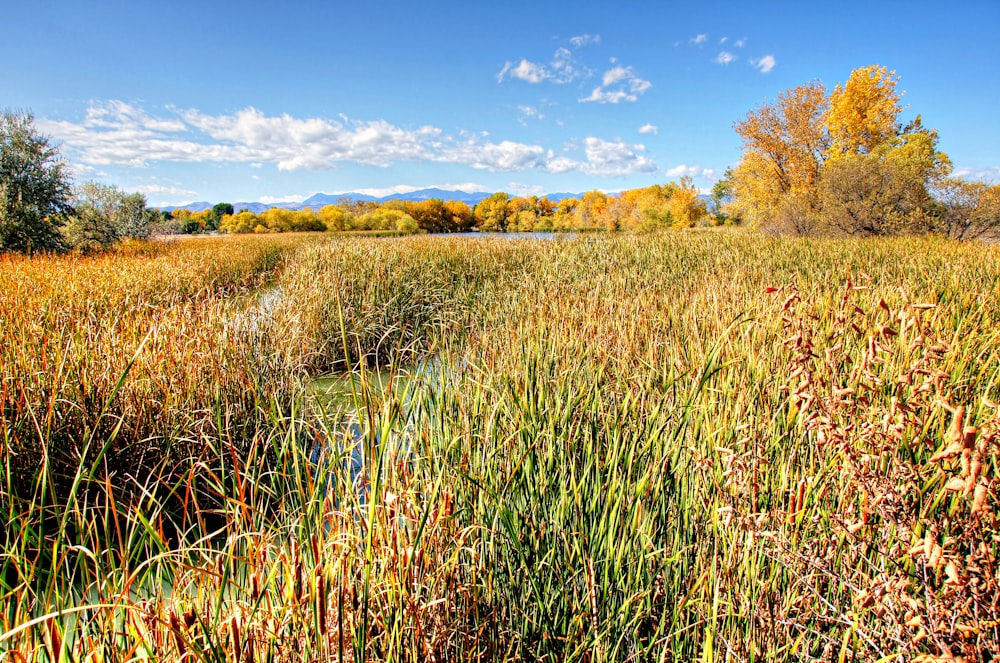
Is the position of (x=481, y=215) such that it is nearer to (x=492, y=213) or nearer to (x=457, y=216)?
(x=492, y=213)

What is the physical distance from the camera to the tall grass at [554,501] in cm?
102

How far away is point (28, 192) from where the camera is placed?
11.7 meters

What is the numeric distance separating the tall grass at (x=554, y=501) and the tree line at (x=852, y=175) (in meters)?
10.2

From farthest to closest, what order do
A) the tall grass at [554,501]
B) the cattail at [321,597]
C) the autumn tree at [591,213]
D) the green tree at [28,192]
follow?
the autumn tree at [591,213], the green tree at [28,192], the tall grass at [554,501], the cattail at [321,597]

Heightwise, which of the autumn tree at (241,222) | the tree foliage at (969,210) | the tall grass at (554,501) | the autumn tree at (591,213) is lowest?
the tall grass at (554,501)

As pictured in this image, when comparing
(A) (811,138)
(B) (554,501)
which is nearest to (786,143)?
(A) (811,138)

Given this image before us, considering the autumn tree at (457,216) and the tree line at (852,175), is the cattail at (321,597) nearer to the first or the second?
the tree line at (852,175)

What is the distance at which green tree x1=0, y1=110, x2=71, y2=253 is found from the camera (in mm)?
11077

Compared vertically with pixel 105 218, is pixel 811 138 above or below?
above

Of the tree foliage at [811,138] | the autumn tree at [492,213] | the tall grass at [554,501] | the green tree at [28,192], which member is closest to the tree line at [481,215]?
the autumn tree at [492,213]

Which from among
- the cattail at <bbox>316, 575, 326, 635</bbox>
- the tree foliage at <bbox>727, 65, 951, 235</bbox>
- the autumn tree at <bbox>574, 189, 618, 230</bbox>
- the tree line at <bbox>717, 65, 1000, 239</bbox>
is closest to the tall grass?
the cattail at <bbox>316, 575, 326, 635</bbox>

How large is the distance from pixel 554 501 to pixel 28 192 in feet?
51.3

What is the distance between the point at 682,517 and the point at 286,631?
1.28 metres

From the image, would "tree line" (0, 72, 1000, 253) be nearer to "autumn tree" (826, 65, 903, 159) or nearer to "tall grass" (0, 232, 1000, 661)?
"autumn tree" (826, 65, 903, 159)
